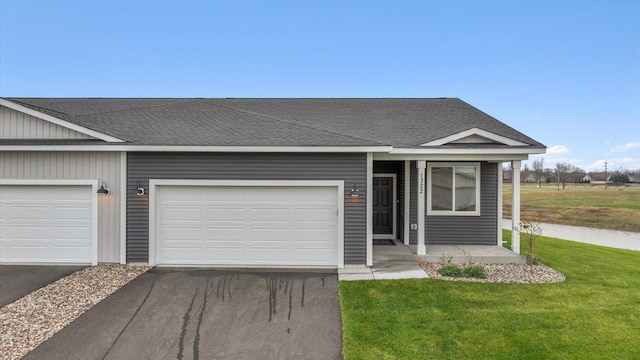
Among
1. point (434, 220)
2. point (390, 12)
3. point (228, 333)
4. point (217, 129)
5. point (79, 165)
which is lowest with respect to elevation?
point (228, 333)

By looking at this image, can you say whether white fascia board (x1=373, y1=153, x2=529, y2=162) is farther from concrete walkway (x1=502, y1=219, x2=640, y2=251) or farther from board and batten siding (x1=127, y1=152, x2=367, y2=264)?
concrete walkway (x1=502, y1=219, x2=640, y2=251)

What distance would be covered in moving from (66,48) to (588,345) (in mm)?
26649

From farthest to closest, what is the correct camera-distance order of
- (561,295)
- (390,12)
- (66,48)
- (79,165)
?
(66,48) < (390,12) < (79,165) < (561,295)

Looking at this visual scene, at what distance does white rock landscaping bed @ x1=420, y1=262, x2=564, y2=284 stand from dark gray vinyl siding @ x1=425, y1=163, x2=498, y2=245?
1.38 meters

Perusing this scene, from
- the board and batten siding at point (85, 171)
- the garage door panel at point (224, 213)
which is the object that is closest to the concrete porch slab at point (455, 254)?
Result: the garage door panel at point (224, 213)

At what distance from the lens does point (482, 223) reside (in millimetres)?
8055

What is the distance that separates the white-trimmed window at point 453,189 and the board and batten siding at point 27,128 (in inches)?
342

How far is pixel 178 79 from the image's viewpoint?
72.7ft

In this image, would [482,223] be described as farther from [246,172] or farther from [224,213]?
[224,213]

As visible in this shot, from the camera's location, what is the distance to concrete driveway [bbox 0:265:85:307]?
5051 mm

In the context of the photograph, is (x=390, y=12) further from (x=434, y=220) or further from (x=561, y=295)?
(x=561, y=295)

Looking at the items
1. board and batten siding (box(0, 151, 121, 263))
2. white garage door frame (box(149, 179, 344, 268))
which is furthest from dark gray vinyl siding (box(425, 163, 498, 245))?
board and batten siding (box(0, 151, 121, 263))

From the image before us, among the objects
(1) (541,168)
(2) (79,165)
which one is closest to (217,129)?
(2) (79,165)

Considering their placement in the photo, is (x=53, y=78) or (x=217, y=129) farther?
(x=53, y=78)
